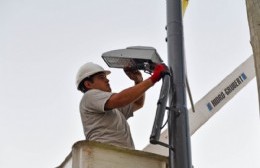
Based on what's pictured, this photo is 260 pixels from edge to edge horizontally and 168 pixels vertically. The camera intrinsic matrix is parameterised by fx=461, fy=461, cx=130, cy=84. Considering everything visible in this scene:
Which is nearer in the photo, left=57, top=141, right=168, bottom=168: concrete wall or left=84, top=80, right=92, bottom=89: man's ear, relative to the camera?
left=57, top=141, right=168, bottom=168: concrete wall

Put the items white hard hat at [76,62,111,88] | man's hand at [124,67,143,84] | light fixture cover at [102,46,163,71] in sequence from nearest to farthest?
light fixture cover at [102,46,163,71] < white hard hat at [76,62,111,88] < man's hand at [124,67,143,84]

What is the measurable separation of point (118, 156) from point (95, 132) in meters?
0.82

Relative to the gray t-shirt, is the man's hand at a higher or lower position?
higher

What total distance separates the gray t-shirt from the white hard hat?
32cm

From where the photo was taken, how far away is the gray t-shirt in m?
3.35

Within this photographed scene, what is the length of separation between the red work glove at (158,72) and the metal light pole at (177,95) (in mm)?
143

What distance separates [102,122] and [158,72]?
2.10ft

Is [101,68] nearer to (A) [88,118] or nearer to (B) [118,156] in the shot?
(A) [88,118]

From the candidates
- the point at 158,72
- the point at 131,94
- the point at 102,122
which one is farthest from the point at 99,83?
the point at 158,72

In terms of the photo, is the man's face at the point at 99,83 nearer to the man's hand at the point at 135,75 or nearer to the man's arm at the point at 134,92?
the man's hand at the point at 135,75

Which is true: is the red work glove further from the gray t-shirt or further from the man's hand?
the man's hand

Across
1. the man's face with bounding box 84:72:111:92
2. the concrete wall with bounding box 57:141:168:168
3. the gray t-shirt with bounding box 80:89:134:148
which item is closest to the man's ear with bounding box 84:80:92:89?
the man's face with bounding box 84:72:111:92

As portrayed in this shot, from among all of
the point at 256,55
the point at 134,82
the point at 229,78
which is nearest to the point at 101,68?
the point at 134,82

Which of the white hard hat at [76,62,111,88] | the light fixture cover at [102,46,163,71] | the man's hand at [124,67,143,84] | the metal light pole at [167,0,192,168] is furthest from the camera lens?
the man's hand at [124,67,143,84]
